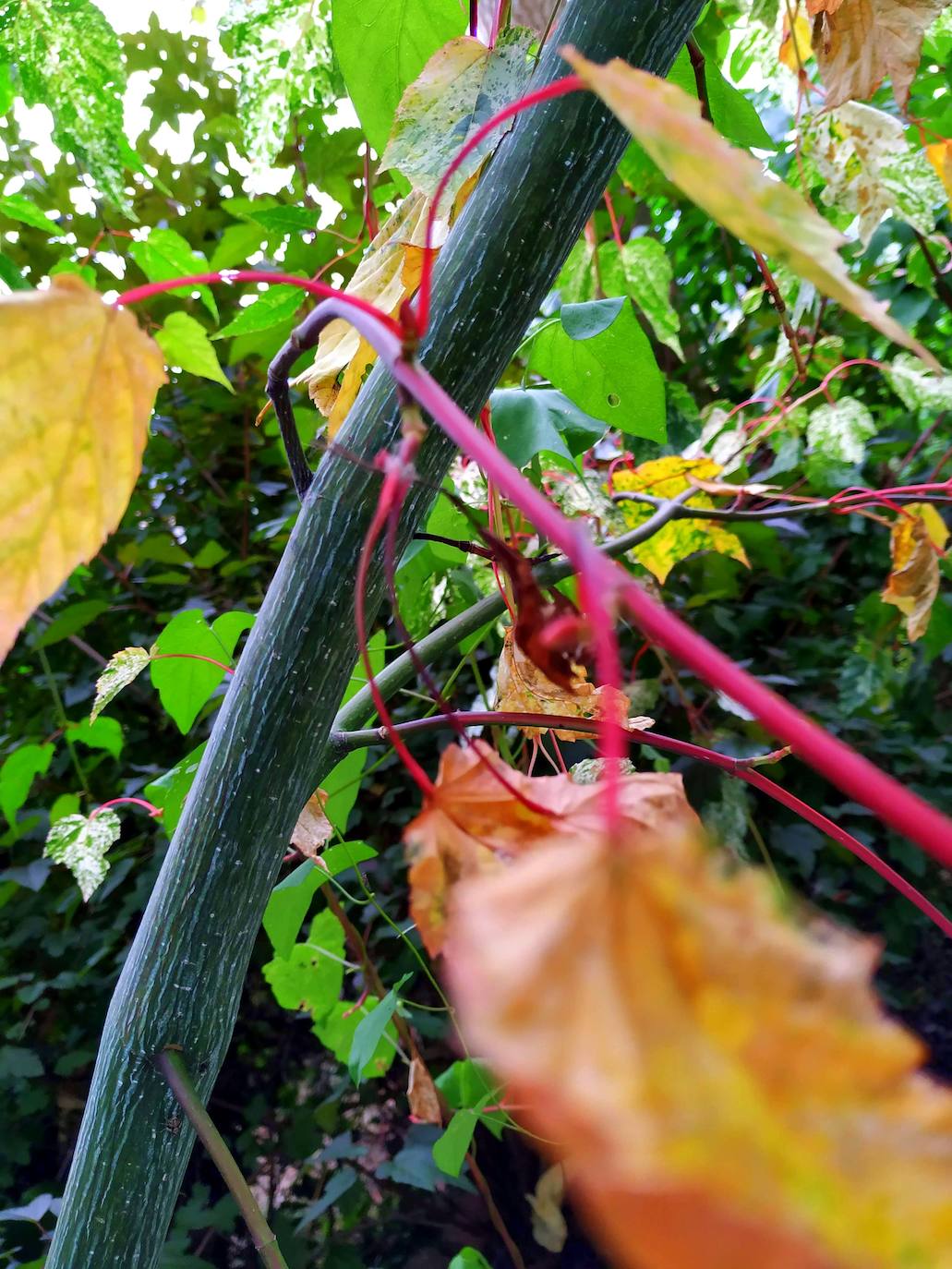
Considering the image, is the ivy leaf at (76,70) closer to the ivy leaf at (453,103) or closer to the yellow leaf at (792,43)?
the ivy leaf at (453,103)

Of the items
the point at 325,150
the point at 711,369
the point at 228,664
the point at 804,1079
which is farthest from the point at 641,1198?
the point at 711,369

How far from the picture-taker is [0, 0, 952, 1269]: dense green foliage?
668 millimetres

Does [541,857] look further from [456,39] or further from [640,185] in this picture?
[640,185]

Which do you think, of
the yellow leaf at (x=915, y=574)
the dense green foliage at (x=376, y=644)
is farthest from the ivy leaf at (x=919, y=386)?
the yellow leaf at (x=915, y=574)

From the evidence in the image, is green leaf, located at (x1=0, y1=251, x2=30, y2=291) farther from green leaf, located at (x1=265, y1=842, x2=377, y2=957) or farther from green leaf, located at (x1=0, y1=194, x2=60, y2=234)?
green leaf, located at (x1=265, y1=842, x2=377, y2=957)

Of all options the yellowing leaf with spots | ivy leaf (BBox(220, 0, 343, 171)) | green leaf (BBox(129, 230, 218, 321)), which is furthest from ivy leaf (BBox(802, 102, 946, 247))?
green leaf (BBox(129, 230, 218, 321))

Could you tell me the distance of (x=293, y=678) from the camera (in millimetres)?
238

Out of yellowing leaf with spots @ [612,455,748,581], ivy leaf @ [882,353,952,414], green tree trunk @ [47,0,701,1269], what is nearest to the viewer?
green tree trunk @ [47,0,701,1269]

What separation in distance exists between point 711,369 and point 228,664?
788mm

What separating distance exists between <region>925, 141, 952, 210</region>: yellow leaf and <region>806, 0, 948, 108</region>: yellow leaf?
9cm

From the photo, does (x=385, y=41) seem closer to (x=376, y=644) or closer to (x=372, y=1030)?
(x=376, y=644)

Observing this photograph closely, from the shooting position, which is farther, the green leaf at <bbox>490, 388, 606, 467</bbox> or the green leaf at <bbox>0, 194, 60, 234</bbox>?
the green leaf at <bbox>0, 194, 60, 234</bbox>

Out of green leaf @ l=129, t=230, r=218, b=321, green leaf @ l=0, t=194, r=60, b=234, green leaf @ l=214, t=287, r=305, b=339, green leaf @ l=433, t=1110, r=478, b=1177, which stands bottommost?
green leaf @ l=433, t=1110, r=478, b=1177

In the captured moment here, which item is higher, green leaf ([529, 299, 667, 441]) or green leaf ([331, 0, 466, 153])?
green leaf ([331, 0, 466, 153])
